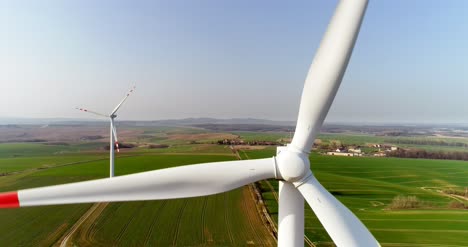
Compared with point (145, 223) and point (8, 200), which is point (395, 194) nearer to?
point (145, 223)

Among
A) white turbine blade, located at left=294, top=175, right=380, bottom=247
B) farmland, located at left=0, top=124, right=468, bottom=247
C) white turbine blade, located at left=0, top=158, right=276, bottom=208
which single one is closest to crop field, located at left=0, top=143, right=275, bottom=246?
farmland, located at left=0, top=124, right=468, bottom=247

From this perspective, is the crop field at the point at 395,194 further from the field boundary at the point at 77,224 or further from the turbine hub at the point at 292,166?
the field boundary at the point at 77,224

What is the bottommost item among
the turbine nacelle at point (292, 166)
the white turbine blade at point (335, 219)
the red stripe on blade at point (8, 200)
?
the white turbine blade at point (335, 219)

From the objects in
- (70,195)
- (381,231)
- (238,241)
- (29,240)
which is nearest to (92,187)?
(70,195)

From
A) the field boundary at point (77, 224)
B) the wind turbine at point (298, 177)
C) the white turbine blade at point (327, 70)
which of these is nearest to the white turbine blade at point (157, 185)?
the wind turbine at point (298, 177)

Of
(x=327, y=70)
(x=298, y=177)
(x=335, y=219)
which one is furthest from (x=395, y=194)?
(x=327, y=70)

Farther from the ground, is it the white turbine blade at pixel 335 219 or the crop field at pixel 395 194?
the white turbine blade at pixel 335 219
